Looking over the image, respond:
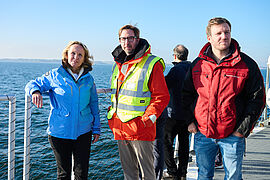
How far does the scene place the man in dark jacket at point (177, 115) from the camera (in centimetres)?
283

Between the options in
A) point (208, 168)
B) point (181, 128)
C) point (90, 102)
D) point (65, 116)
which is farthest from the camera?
point (181, 128)

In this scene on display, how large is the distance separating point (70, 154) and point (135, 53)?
1.10 meters

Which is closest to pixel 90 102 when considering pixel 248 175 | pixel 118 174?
pixel 248 175

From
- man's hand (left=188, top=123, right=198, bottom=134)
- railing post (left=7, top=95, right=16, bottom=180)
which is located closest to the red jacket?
man's hand (left=188, top=123, right=198, bottom=134)

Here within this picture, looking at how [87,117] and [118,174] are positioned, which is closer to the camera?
[87,117]

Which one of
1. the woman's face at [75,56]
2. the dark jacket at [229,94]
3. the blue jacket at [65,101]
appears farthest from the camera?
the woman's face at [75,56]

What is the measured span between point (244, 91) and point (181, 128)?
3.78 feet

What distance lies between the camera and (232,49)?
6.45 ft

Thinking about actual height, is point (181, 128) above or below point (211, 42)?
below

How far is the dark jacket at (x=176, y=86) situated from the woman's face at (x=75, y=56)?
1027 millimetres

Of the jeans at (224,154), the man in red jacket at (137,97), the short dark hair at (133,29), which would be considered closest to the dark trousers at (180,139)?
the man in red jacket at (137,97)

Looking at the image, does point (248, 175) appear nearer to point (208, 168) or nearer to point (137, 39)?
point (208, 168)

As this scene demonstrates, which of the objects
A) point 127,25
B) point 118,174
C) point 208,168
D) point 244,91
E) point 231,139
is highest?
point 127,25

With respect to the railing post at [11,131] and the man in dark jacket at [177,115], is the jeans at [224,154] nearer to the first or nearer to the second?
the man in dark jacket at [177,115]
